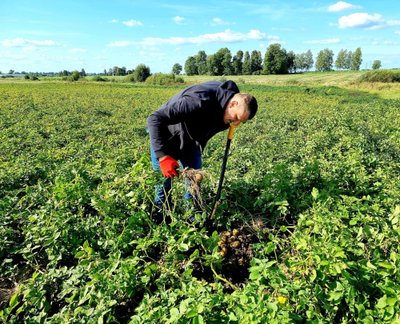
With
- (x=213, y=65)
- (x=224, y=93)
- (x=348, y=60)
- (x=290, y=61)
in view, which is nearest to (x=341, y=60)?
(x=348, y=60)

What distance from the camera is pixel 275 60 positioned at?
69500 millimetres

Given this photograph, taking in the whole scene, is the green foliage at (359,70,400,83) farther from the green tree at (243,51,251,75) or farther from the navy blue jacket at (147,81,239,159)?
the navy blue jacket at (147,81,239,159)

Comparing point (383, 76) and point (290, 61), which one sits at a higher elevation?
point (290, 61)

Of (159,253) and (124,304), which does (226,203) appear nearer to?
(159,253)

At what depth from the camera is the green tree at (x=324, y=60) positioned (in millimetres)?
87938

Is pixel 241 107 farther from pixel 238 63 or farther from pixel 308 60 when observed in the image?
pixel 308 60

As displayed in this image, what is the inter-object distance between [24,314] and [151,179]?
1449 mm

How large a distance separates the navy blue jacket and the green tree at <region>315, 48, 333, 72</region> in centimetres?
9399

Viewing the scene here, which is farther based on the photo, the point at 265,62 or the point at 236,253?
the point at 265,62

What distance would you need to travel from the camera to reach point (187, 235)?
2.52 m

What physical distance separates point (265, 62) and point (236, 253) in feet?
236

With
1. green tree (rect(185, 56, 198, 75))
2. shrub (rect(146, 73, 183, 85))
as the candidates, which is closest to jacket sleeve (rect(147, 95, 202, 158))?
shrub (rect(146, 73, 183, 85))

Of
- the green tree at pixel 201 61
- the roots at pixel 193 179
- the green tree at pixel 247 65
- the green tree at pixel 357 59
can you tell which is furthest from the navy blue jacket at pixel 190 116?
the green tree at pixel 357 59

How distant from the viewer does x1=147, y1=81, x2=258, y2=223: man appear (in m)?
2.70
